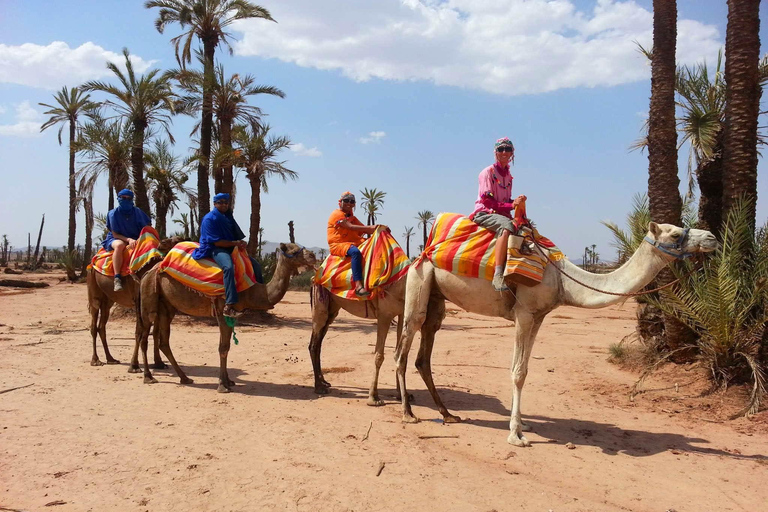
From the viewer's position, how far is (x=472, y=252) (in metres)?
6.24

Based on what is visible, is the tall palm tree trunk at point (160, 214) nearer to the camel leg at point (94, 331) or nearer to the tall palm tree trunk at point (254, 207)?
the tall palm tree trunk at point (254, 207)

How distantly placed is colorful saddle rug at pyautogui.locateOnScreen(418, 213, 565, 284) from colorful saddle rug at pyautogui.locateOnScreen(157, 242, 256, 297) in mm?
2833

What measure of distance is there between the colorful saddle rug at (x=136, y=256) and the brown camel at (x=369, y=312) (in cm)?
321

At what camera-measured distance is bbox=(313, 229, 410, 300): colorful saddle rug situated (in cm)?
725

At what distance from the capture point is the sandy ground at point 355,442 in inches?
170

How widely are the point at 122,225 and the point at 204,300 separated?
3098 millimetres

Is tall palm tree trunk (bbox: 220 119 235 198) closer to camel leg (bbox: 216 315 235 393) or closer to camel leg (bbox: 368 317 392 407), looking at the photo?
camel leg (bbox: 216 315 235 393)

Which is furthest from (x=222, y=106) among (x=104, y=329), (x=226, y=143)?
(x=104, y=329)

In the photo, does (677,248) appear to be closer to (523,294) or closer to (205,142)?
(523,294)

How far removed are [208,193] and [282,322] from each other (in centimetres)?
554

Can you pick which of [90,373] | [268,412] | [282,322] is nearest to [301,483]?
[268,412]

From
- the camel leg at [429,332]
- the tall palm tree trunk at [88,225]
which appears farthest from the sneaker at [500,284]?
the tall palm tree trunk at [88,225]

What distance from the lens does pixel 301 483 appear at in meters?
4.48

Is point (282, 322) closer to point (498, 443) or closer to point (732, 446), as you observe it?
point (498, 443)
